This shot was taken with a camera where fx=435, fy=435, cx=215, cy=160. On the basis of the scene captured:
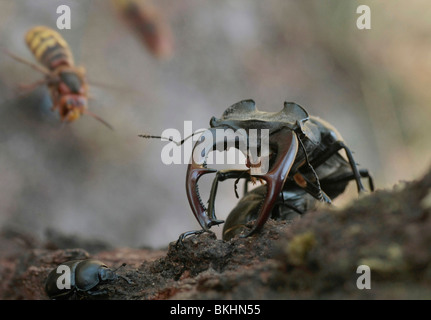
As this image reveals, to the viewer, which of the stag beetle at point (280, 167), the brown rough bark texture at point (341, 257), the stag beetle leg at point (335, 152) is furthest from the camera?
the stag beetle leg at point (335, 152)

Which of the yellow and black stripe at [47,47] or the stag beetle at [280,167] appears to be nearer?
the stag beetle at [280,167]

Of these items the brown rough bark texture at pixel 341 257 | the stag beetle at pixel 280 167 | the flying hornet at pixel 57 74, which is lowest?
the brown rough bark texture at pixel 341 257

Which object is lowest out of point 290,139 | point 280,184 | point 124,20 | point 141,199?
point 280,184

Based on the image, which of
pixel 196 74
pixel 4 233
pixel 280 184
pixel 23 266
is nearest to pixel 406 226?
pixel 280 184

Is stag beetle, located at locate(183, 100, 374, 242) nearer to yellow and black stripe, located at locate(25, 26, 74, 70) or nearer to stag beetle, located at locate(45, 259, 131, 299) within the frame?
stag beetle, located at locate(45, 259, 131, 299)

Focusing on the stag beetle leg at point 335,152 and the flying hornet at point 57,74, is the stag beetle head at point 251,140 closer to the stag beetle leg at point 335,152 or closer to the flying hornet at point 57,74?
the stag beetle leg at point 335,152

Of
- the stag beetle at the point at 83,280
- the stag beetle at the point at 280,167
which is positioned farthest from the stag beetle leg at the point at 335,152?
the stag beetle at the point at 83,280
